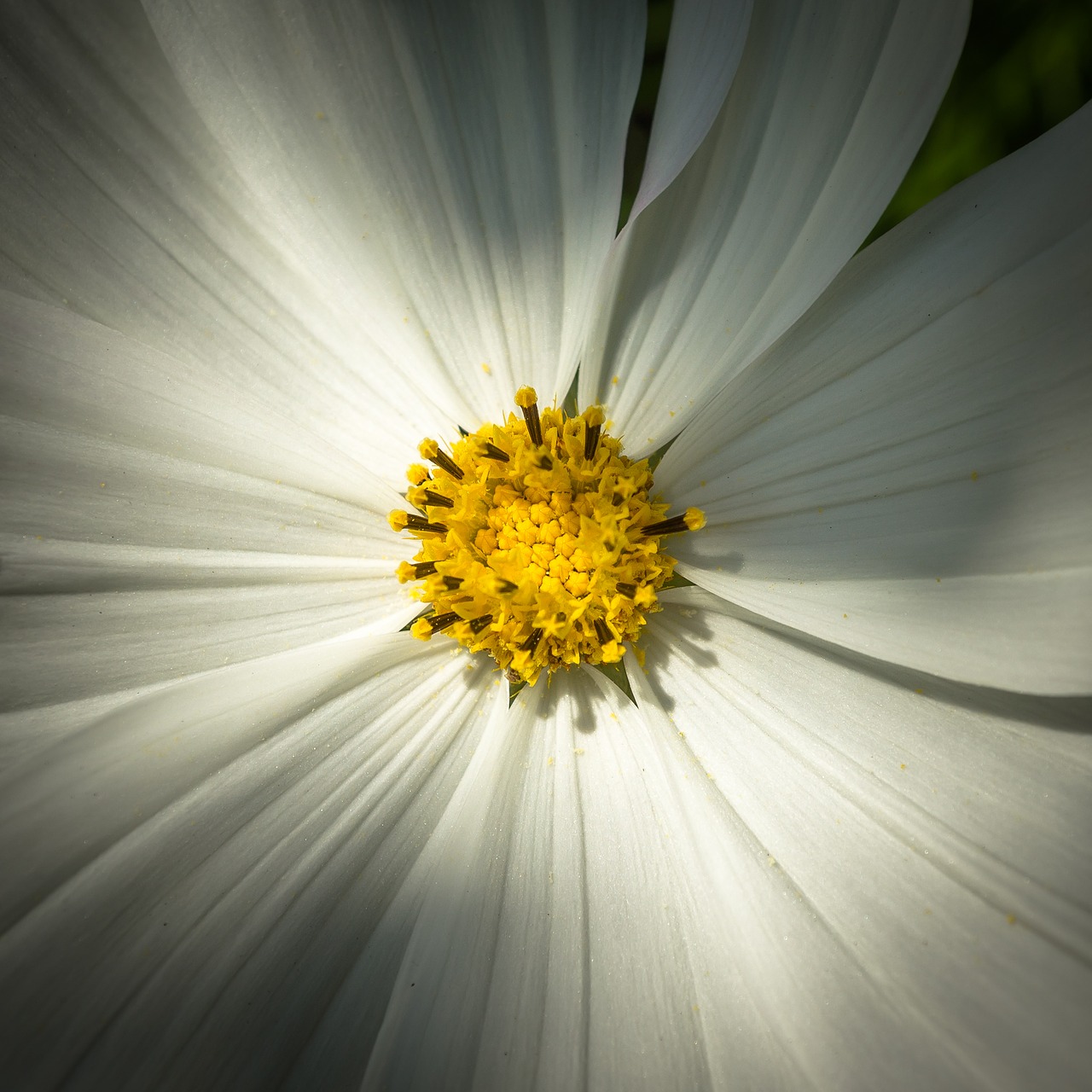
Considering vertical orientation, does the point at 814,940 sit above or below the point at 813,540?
below

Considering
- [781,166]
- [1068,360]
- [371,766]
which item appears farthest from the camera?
[371,766]

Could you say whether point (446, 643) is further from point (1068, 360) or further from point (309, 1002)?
point (1068, 360)

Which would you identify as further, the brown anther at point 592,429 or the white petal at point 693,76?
the brown anther at point 592,429

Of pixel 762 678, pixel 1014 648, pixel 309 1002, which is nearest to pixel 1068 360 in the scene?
pixel 1014 648

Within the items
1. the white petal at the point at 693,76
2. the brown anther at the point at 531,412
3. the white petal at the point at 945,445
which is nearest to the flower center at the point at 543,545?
the brown anther at the point at 531,412

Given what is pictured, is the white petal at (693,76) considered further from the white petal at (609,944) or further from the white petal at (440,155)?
the white petal at (609,944)
